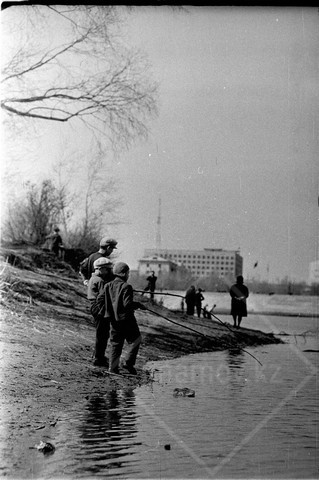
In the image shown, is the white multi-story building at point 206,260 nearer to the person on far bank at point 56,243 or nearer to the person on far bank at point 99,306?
the person on far bank at point 99,306

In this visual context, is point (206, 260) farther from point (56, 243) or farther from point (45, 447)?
point (45, 447)

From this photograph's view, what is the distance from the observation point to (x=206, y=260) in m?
7.50

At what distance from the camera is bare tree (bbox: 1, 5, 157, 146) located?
6.50 metres

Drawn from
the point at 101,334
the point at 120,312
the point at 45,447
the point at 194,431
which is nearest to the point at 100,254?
the point at 120,312

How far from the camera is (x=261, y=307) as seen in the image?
29.7 feet

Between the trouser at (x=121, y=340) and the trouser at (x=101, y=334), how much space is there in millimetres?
135

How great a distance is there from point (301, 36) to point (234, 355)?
6048 millimetres

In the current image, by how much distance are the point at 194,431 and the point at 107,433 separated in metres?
0.63

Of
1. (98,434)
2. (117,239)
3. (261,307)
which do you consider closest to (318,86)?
(117,239)

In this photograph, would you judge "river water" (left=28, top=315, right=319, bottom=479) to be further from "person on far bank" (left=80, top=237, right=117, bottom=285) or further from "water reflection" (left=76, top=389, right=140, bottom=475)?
"person on far bank" (left=80, top=237, right=117, bottom=285)

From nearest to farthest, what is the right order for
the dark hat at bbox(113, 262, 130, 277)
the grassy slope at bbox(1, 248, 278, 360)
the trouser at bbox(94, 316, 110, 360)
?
the dark hat at bbox(113, 262, 130, 277), the trouser at bbox(94, 316, 110, 360), the grassy slope at bbox(1, 248, 278, 360)

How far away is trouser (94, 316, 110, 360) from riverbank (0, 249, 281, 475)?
0.14 meters

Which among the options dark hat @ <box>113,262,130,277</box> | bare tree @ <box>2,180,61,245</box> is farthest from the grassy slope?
dark hat @ <box>113,262,130,277</box>

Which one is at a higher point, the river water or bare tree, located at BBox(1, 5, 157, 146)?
bare tree, located at BBox(1, 5, 157, 146)
